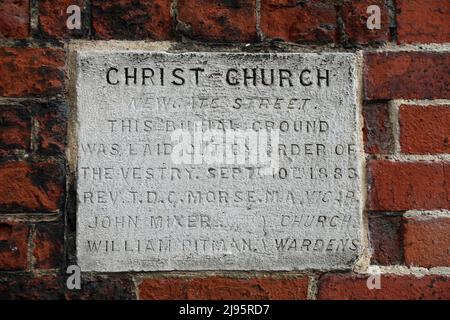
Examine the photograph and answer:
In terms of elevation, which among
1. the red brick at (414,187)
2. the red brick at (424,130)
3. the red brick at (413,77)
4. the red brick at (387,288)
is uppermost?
the red brick at (413,77)

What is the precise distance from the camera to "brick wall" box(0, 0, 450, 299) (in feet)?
3.85

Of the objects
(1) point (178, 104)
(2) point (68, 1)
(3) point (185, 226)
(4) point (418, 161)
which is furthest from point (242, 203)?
(2) point (68, 1)

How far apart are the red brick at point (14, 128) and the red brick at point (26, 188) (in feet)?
0.11

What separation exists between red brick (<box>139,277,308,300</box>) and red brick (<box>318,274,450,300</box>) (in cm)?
5

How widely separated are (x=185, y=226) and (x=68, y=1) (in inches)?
18.3

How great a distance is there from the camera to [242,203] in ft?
3.95

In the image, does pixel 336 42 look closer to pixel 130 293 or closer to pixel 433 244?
pixel 433 244

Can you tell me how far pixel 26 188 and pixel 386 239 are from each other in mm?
655

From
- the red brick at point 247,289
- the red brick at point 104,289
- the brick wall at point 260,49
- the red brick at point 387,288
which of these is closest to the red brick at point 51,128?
the brick wall at point 260,49

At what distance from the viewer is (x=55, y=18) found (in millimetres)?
1202

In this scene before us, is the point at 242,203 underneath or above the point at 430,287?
above

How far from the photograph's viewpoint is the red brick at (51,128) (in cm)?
118

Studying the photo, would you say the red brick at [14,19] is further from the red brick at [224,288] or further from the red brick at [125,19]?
the red brick at [224,288]

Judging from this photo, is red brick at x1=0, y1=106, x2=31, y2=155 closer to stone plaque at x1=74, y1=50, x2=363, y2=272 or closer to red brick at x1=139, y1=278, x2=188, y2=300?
stone plaque at x1=74, y1=50, x2=363, y2=272
